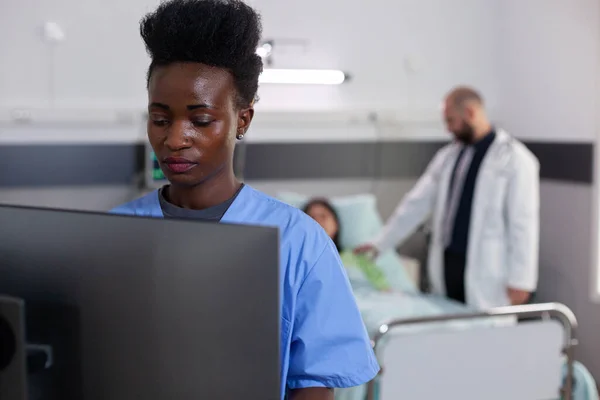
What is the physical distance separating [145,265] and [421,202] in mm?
3406

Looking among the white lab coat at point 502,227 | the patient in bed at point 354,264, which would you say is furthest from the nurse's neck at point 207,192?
the patient in bed at point 354,264

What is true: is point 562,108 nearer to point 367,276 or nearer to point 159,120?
point 367,276

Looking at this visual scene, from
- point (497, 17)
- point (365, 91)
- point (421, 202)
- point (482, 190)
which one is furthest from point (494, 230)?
point (497, 17)

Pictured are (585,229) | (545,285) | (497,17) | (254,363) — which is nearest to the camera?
(254,363)

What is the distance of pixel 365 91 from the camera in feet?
15.3

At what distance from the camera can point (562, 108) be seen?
4359 millimetres

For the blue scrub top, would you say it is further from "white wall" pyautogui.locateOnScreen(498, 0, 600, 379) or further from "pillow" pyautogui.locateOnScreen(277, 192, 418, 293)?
"white wall" pyautogui.locateOnScreen(498, 0, 600, 379)

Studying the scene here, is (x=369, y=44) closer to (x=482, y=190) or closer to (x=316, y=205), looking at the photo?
(x=316, y=205)

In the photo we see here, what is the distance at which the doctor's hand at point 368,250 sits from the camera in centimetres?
404

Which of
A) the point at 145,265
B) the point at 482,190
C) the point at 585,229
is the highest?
the point at 145,265

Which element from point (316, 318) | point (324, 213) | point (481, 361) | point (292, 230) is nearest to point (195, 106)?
point (292, 230)

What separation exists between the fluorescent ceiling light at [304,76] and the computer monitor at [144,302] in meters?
3.41

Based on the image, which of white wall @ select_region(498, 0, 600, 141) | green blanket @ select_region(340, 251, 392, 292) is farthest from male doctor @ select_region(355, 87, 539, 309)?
white wall @ select_region(498, 0, 600, 141)

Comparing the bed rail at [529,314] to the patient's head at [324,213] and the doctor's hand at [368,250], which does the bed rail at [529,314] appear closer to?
the doctor's hand at [368,250]
